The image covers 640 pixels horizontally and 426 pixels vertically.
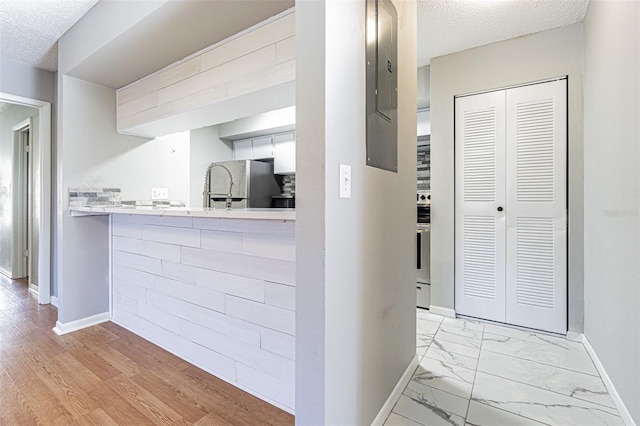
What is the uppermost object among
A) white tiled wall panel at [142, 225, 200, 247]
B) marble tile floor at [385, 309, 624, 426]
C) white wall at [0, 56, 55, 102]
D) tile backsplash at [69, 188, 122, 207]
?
white wall at [0, 56, 55, 102]

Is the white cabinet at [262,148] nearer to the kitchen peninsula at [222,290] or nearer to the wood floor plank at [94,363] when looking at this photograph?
the kitchen peninsula at [222,290]

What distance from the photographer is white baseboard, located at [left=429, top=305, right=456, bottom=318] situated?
9.41ft

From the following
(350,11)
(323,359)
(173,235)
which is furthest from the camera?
(173,235)

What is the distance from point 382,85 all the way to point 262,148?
3.15m

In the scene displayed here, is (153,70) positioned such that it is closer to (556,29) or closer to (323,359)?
(323,359)

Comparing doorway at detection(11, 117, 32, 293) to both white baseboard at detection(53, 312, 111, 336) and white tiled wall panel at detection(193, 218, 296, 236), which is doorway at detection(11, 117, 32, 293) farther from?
white tiled wall panel at detection(193, 218, 296, 236)

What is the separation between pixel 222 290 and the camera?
6.03 feet

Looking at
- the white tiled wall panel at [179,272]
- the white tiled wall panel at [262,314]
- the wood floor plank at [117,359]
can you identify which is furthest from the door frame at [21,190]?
the white tiled wall panel at [262,314]

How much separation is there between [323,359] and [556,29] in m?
2.99

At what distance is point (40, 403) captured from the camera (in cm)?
164

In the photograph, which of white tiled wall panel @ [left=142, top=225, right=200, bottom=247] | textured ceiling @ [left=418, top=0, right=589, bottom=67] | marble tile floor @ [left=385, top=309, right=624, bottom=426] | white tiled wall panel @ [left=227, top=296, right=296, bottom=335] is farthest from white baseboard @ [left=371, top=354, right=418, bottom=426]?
textured ceiling @ [left=418, top=0, right=589, bottom=67]

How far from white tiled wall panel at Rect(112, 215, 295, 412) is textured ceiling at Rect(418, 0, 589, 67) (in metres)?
1.97

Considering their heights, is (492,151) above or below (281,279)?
above

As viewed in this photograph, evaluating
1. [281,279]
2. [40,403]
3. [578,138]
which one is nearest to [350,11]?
[281,279]
